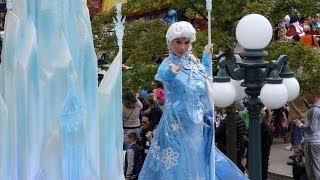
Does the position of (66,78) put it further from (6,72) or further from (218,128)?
(218,128)

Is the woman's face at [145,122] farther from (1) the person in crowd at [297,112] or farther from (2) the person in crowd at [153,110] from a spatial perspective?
(1) the person in crowd at [297,112]

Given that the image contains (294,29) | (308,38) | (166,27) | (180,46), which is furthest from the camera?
(294,29)

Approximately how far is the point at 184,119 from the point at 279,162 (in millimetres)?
6815

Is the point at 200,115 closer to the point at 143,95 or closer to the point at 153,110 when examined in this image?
the point at 153,110

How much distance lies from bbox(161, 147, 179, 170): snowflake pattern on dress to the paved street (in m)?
5.83

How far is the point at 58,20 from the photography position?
17.4 feet

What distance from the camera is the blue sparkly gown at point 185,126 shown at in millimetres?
6438

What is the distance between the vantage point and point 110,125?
221 inches

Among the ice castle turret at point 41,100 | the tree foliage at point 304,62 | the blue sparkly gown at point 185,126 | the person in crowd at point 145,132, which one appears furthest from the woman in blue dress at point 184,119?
the person in crowd at point 145,132

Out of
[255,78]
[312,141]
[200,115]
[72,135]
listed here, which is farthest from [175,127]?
[312,141]

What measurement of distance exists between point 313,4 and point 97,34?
9.26 ft

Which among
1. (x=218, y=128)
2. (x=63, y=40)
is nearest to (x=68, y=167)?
(x=63, y=40)

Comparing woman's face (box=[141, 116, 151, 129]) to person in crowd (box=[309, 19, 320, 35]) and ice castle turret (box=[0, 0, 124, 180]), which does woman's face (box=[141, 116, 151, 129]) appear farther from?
person in crowd (box=[309, 19, 320, 35])

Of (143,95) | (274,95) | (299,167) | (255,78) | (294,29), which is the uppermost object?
(294,29)
